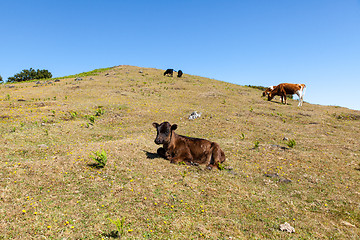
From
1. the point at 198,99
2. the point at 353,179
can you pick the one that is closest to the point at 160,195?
the point at 353,179

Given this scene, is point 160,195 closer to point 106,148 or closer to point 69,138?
point 106,148

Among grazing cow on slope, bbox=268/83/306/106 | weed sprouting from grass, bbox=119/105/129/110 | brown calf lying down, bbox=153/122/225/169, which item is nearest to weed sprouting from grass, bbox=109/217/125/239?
brown calf lying down, bbox=153/122/225/169

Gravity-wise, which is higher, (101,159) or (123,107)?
(123,107)

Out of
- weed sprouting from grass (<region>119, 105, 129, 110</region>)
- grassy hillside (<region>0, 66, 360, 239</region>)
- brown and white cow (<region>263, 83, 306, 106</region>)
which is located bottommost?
grassy hillside (<region>0, 66, 360, 239</region>)

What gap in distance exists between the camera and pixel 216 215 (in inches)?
257

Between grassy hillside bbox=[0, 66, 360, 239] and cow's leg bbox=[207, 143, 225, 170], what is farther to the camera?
cow's leg bbox=[207, 143, 225, 170]

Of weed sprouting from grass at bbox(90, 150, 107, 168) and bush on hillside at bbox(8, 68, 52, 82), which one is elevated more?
bush on hillside at bbox(8, 68, 52, 82)

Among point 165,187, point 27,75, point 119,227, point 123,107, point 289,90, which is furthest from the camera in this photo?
point 27,75

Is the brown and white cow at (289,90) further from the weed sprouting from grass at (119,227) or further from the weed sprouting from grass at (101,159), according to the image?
the weed sprouting from grass at (119,227)

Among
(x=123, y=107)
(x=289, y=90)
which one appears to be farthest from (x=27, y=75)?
(x=289, y=90)

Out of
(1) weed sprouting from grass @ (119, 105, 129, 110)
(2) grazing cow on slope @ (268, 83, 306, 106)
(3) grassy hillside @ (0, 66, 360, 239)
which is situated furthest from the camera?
(2) grazing cow on slope @ (268, 83, 306, 106)

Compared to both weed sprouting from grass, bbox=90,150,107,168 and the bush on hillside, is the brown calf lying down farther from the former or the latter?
the bush on hillside

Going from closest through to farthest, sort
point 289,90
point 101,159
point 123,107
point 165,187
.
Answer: point 165,187
point 101,159
point 123,107
point 289,90

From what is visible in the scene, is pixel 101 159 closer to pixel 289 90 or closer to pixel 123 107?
pixel 123 107
